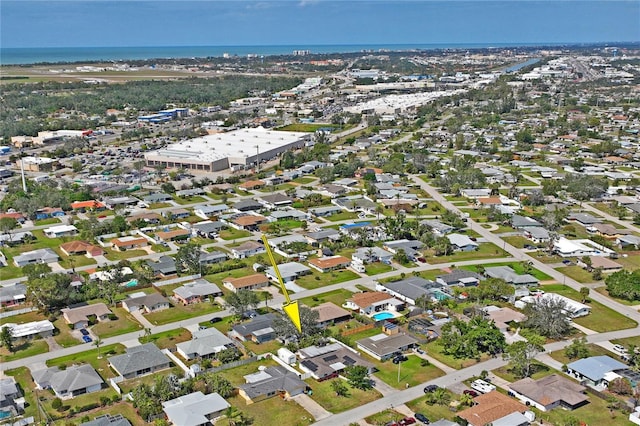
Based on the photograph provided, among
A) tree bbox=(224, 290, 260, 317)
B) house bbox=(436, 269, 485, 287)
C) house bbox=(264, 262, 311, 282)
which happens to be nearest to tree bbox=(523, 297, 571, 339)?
house bbox=(436, 269, 485, 287)

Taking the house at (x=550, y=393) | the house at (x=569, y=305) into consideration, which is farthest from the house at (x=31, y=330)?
the house at (x=569, y=305)

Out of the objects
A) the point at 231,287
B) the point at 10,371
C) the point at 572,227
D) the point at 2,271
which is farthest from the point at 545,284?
the point at 2,271

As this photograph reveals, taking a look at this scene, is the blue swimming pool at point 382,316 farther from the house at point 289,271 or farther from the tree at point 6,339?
the tree at point 6,339

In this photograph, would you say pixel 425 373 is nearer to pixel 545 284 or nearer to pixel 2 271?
pixel 545 284

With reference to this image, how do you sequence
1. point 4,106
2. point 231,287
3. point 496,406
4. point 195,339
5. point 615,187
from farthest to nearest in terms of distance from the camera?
point 4,106 < point 615,187 < point 231,287 < point 195,339 < point 496,406

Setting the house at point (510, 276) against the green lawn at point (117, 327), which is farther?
the house at point (510, 276)

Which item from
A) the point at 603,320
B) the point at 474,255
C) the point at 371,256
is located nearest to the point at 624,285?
the point at 603,320

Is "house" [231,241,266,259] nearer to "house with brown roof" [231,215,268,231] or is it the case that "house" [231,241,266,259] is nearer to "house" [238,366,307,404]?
"house with brown roof" [231,215,268,231]

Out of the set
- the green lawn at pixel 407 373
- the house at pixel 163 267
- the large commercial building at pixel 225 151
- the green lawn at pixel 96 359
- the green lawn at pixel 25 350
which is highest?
the large commercial building at pixel 225 151
